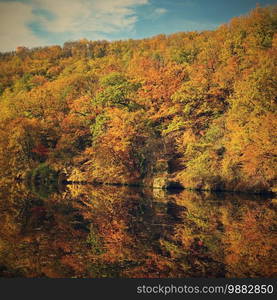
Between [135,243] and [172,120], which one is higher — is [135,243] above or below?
below

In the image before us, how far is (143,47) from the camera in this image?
53375 millimetres

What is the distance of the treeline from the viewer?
82.8ft

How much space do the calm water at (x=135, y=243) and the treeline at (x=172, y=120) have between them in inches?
442

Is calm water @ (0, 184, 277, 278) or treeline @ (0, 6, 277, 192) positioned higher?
treeline @ (0, 6, 277, 192)

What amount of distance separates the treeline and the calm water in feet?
36.8

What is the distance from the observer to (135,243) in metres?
9.41

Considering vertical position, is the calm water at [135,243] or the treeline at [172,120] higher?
the treeline at [172,120]

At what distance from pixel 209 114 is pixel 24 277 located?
87.6 feet

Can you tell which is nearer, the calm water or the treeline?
the calm water

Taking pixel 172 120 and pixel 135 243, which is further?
pixel 172 120

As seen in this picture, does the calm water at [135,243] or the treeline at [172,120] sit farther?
the treeline at [172,120]

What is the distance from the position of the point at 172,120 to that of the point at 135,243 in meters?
24.3

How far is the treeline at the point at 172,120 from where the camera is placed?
994 inches

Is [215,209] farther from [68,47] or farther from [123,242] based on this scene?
[68,47]
